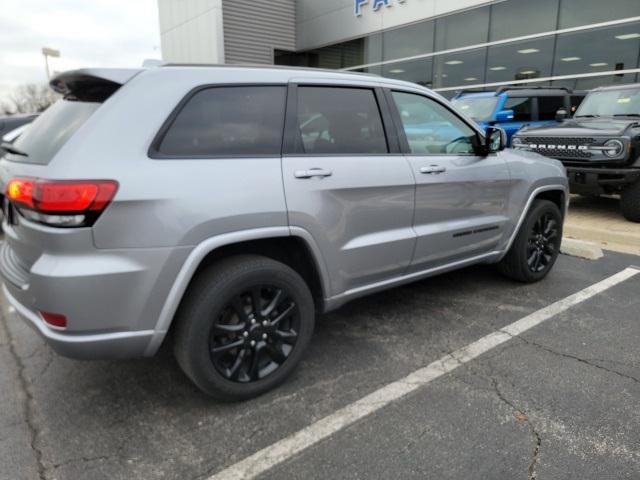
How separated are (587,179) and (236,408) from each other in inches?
246

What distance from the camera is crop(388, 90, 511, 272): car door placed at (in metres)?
3.38

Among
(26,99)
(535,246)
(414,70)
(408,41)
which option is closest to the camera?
(535,246)

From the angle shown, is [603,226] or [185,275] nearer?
[185,275]

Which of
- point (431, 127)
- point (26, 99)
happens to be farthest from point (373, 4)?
point (26, 99)

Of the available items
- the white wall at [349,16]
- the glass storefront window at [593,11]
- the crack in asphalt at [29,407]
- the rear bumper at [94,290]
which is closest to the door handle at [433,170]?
the rear bumper at [94,290]

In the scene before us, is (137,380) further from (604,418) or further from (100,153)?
(604,418)

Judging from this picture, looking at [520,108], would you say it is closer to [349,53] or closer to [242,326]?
[242,326]

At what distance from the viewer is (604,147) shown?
6.71 m

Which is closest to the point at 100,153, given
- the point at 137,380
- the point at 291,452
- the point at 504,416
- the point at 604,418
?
the point at 137,380

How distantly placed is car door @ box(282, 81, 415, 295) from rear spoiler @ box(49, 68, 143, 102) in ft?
2.93

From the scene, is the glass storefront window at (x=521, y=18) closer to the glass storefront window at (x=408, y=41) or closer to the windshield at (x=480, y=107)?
the glass storefront window at (x=408, y=41)

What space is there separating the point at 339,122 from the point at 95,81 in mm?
1396

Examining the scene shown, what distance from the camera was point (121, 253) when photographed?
2168 mm

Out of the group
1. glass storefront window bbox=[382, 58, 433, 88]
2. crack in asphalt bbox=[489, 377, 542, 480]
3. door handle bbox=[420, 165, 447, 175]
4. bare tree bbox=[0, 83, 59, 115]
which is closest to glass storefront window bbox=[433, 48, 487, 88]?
glass storefront window bbox=[382, 58, 433, 88]
